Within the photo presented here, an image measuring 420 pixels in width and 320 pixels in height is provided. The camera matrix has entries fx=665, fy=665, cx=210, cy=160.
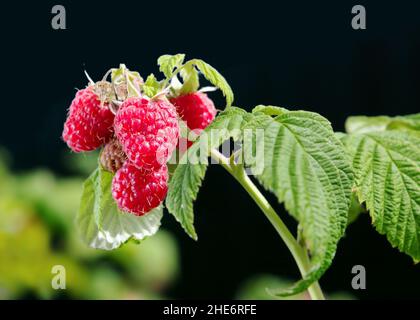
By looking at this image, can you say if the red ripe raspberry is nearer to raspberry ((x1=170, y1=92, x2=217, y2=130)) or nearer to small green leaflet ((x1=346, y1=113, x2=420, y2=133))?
raspberry ((x1=170, y1=92, x2=217, y2=130))

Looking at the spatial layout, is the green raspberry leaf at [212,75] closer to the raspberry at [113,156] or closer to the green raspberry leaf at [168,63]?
the green raspberry leaf at [168,63]

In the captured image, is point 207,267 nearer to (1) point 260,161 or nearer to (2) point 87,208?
(2) point 87,208

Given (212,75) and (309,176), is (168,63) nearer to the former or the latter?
(212,75)

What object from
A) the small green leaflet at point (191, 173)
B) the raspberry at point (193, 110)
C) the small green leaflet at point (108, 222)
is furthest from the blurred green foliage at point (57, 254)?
the small green leaflet at point (191, 173)

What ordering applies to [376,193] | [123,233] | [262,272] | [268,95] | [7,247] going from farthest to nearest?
1. [268,95]
2. [262,272]
3. [7,247]
4. [123,233]
5. [376,193]

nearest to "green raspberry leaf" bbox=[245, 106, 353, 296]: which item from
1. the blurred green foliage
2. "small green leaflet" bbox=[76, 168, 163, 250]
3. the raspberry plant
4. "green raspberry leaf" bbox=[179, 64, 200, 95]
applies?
the raspberry plant

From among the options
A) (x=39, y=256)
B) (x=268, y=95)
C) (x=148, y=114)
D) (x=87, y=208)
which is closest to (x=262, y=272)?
(x=268, y=95)
